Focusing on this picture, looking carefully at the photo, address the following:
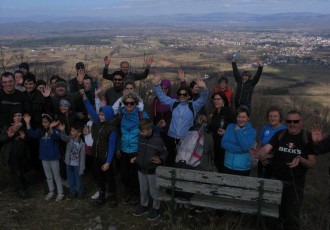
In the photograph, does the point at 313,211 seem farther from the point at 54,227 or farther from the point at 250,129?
the point at 54,227

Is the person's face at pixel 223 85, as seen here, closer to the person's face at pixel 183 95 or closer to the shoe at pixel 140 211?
the person's face at pixel 183 95

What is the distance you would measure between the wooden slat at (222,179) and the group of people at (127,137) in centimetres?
35

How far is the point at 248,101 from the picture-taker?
717 centimetres

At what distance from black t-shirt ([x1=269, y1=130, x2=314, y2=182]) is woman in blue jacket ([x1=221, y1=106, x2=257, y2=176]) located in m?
0.30

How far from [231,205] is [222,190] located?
0.85 ft

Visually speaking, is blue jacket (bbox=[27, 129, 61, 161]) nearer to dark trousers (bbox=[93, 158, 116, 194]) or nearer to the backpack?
dark trousers (bbox=[93, 158, 116, 194])

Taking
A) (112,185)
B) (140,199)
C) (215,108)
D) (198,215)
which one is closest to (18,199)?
(112,185)

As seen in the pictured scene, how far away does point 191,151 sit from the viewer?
466 cm

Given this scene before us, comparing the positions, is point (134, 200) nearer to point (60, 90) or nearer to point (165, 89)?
point (165, 89)

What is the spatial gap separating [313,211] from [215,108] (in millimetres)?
2101

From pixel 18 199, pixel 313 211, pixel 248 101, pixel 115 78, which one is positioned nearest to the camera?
pixel 313 211

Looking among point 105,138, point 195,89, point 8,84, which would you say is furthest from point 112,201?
point 8,84

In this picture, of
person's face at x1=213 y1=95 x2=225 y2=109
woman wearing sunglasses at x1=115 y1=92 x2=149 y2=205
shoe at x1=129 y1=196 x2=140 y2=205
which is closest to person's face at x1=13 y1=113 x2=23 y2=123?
woman wearing sunglasses at x1=115 y1=92 x2=149 y2=205

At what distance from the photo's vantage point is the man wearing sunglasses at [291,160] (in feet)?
13.2
